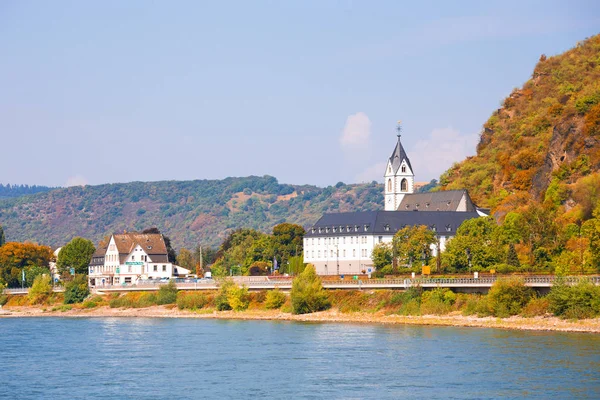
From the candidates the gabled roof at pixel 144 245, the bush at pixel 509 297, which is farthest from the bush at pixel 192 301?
the bush at pixel 509 297

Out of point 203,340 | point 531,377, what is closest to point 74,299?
point 203,340

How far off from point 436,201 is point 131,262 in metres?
45.3

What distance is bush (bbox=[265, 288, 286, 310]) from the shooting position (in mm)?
99062

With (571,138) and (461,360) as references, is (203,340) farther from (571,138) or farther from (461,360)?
(571,138)

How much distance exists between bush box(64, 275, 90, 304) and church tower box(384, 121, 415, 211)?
54845 mm

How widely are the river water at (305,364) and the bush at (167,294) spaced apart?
28133mm

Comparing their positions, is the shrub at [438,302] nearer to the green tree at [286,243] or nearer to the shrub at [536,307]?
the shrub at [536,307]

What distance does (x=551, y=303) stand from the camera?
75875 mm

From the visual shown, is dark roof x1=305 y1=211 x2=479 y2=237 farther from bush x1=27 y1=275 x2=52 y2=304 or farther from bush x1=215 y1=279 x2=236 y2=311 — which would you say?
bush x1=27 y1=275 x2=52 y2=304

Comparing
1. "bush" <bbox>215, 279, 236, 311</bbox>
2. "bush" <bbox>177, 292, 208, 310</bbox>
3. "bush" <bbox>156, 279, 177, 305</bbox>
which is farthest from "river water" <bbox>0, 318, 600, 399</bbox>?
"bush" <bbox>156, 279, 177, 305</bbox>

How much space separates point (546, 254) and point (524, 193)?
33.0 meters

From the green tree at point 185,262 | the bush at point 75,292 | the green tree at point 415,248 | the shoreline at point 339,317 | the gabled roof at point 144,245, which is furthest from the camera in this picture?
the green tree at point 185,262

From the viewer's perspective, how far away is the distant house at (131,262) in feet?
452

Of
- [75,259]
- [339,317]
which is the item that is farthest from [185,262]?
[339,317]
